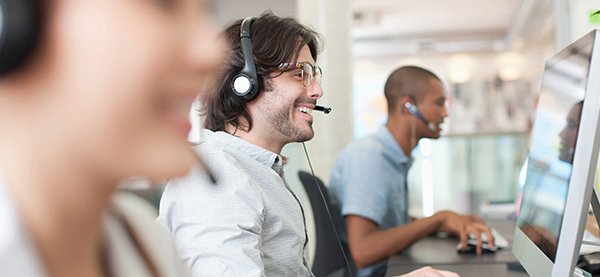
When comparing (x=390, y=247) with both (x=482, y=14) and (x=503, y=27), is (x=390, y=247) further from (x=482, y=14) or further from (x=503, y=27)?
(x=503, y=27)

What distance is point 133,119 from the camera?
8.8 inches

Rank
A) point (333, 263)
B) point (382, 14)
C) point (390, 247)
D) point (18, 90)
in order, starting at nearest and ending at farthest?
point (18, 90) < point (390, 247) < point (333, 263) < point (382, 14)

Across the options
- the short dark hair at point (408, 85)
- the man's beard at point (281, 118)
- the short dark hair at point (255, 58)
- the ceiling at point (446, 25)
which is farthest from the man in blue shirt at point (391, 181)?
the ceiling at point (446, 25)

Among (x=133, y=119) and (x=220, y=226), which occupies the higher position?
(x=133, y=119)

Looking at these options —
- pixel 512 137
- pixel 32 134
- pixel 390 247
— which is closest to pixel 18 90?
pixel 32 134

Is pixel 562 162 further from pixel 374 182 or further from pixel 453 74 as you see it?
pixel 453 74

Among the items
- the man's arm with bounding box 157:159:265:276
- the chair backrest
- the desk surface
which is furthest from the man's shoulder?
the man's arm with bounding box 157:159:265:276

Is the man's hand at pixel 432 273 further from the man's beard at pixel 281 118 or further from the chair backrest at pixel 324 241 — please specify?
the chair backrest at pixel 324 241

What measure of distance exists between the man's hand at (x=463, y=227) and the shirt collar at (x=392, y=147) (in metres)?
0.34

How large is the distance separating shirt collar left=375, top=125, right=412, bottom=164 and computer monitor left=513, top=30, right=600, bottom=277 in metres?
0.86

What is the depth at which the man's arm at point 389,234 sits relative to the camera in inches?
52.7

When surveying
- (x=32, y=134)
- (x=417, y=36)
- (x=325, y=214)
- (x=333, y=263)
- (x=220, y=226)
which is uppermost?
(x=417, y=36)

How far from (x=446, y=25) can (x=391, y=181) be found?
203 inches

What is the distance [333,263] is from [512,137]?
1944 millimetres
